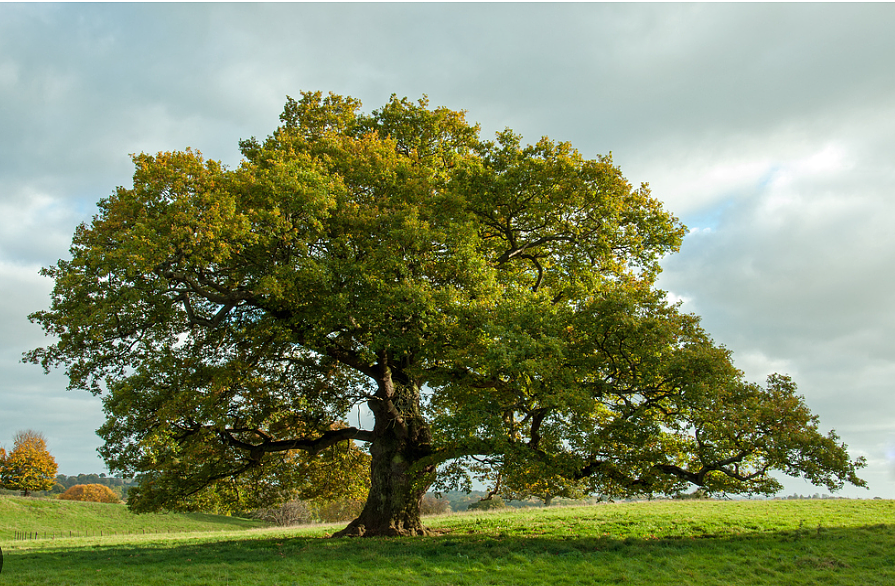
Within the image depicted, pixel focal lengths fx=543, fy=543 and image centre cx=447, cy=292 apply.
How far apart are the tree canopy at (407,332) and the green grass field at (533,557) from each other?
77.0 inches

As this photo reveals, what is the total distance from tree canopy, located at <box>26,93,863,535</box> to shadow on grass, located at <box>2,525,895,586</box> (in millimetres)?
1894

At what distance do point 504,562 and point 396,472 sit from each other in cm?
605

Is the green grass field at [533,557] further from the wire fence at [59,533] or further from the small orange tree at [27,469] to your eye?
the small orange tree at [27,469]

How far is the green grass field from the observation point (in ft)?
42.0

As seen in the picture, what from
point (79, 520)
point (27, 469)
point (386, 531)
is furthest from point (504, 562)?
point (27, 469)

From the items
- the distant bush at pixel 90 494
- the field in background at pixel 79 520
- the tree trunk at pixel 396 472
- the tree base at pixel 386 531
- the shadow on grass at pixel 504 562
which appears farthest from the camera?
the distant bush at pixel 90 494

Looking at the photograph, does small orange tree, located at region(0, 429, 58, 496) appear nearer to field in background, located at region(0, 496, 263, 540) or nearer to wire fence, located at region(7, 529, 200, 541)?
field in background, located at region(0, 496, 263, 540)

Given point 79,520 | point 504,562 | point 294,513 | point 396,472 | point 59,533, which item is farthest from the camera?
point 294,513

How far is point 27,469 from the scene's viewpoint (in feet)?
189

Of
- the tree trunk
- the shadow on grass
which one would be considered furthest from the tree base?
the shadow on grass

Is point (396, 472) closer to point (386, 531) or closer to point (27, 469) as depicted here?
point (386, 531)

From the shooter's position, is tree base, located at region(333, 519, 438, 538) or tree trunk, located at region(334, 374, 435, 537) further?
tree trunk, located at region(334, 374, 435, 537)

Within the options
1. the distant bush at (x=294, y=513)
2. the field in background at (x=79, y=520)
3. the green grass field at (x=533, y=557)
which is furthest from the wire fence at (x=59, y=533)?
the green grass field at (x=533, y=557)

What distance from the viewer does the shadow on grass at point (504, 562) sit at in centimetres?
1275
